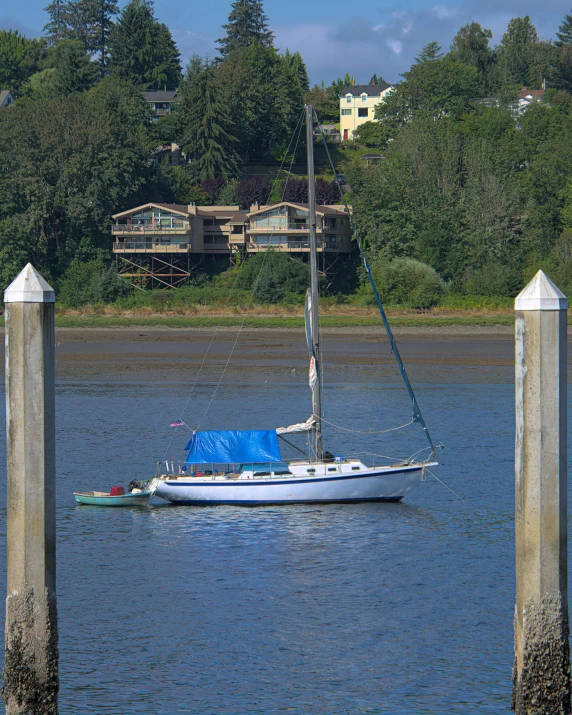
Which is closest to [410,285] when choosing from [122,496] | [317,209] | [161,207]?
[317,209]

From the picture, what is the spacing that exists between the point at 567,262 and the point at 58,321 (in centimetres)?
4095

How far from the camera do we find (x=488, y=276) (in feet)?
289

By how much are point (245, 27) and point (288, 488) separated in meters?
144

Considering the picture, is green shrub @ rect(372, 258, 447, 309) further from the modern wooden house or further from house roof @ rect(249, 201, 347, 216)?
house roof @ rect(249, 201, 347, 216)

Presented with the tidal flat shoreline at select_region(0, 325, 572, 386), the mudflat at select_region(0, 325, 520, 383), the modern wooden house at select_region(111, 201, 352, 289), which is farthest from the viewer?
the modern wooden house at select_region(111, 201, 352, 289)

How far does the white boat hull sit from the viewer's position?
1181 inches

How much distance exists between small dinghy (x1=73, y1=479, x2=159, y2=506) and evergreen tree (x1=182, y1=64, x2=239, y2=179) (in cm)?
8334

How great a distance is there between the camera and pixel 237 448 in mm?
29984

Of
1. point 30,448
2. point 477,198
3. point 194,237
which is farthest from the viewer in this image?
point 194,237

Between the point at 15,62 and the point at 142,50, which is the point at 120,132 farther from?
the point at 15,62

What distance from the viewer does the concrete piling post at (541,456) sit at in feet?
37.6

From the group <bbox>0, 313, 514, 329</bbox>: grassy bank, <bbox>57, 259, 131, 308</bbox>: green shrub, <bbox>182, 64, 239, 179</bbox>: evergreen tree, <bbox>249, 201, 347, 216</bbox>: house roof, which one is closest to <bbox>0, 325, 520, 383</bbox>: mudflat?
<bbox>0, 313, 514, 329</bbox>: grassy bank

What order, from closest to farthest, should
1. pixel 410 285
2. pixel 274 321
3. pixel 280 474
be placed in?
pixel 280 474 < pixel 274 321 < pixel 410 285

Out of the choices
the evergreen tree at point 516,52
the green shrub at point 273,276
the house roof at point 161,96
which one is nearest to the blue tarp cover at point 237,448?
the green shrub at point 273,276
